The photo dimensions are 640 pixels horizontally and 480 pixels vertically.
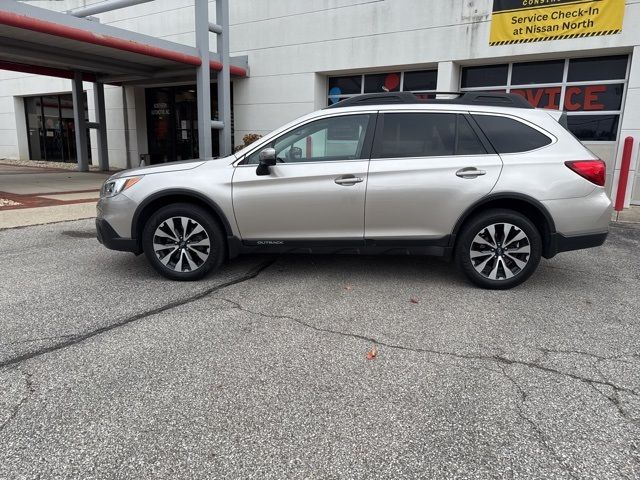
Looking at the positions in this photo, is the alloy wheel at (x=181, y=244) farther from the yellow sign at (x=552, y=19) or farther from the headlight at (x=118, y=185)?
the yellow sign at (x=552, y=19)

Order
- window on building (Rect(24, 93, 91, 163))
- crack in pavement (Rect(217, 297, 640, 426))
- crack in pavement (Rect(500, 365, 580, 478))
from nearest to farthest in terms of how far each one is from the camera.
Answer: crack in pavement (Rect(500, 365, 580, 478)), crack in pavement (Rect(217, 297, 640, 426)), window on building (Rect(24, 93, 91, 163))

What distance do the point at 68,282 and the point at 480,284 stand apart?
170 inches

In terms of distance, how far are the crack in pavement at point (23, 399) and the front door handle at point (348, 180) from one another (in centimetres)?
303

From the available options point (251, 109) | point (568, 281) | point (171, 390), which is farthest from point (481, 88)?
point (171, 390)

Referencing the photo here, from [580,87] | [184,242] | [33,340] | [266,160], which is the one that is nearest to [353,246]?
[266,160]

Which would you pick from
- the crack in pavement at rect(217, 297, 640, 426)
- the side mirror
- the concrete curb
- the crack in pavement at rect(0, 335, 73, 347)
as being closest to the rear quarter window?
the side mirror

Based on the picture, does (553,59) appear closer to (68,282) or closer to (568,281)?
(568,281)

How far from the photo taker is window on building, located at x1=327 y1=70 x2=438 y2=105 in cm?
1332

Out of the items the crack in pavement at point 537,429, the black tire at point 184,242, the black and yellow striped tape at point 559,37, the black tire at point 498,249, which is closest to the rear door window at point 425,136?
the black tire at point 498,249

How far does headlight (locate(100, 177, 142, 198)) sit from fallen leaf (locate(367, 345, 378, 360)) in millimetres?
3029

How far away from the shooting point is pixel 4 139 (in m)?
24.4

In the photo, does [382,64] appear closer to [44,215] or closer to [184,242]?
[44,215]

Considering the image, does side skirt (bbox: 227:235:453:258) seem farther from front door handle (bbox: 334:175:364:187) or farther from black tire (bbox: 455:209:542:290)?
front door handle (bbox: 334:175:364:187)

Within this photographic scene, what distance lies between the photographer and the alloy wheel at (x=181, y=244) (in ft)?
16.2
